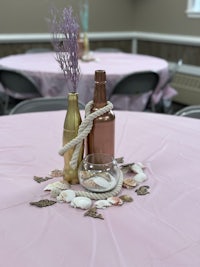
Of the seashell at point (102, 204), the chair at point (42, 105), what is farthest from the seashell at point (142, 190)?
the chair at point (42, 105)

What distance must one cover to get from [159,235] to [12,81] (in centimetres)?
220

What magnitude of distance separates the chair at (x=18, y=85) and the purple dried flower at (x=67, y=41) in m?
1.86

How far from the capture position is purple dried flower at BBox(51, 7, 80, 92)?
0.94m

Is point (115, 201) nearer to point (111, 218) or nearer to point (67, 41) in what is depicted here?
point (111, 218)

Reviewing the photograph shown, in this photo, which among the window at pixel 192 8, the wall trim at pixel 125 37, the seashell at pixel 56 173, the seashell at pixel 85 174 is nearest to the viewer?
the seashell at pixel 85 174

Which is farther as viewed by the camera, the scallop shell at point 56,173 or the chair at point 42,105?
the chair at point 42,105

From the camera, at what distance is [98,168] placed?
39.7 inches

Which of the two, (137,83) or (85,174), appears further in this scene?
(137,83)

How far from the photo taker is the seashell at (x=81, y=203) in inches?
37.5

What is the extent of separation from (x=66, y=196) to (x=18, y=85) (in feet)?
6.47

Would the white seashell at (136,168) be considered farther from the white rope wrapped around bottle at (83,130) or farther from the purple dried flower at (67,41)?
the purple dried flower at (67,41)

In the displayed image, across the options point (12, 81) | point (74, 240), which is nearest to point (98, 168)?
point (74, 240)

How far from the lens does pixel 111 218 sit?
3.00 feet

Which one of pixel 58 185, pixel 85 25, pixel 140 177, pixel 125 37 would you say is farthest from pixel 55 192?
pixel 125 37
